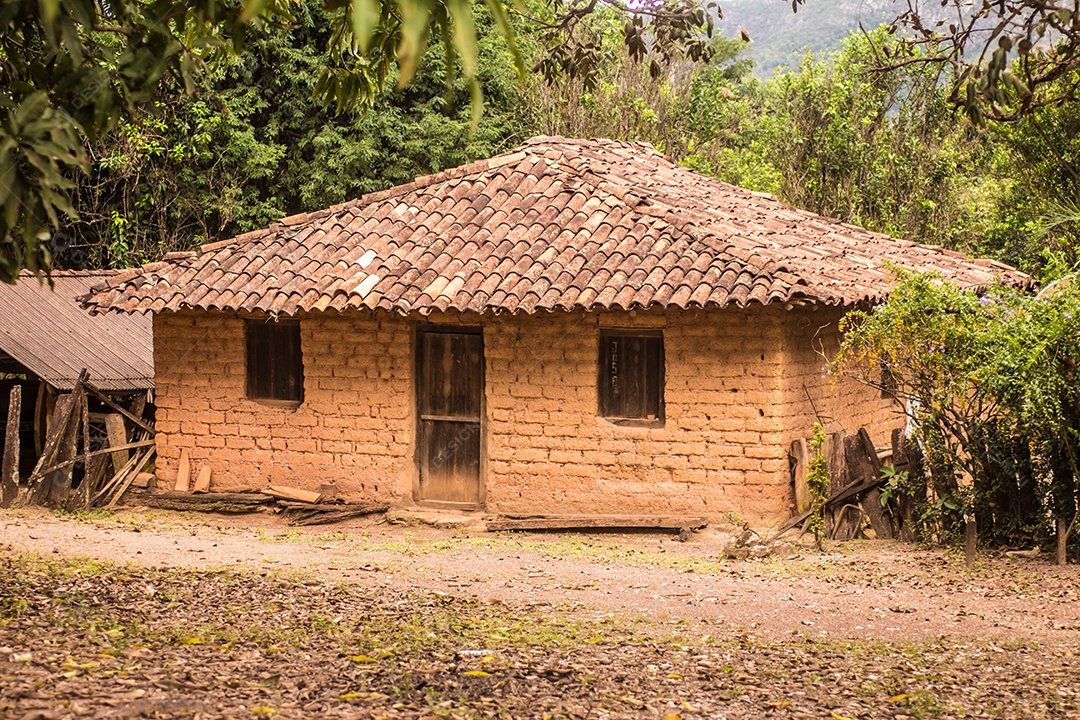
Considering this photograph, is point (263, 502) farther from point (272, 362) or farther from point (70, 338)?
point (70, 338)

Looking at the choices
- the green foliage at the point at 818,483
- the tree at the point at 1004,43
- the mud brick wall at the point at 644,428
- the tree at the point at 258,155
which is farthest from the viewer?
the tree at the point at 258,155

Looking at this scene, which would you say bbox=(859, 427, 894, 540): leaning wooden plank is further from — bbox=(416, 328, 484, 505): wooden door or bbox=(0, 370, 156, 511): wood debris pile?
bbox=(0, 370, 156, 511): wood debris pile

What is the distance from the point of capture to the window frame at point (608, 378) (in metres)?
11.4

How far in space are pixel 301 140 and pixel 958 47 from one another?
17.3m

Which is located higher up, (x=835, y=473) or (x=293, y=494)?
(x=835, y=473)

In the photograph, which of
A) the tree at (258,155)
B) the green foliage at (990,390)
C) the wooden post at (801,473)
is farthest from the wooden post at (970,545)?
the tree at (258,155)

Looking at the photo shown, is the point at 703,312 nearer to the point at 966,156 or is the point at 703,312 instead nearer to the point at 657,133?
the point at 657,133

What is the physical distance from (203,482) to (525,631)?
7.00 metres

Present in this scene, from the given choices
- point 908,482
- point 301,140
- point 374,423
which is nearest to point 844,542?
point 908,482

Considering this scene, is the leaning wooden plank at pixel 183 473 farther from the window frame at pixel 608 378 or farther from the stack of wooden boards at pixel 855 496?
the stack of wooden boards at pixel 855 496

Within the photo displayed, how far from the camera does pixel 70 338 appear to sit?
14594mm

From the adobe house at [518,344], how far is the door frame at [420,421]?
0.03 m

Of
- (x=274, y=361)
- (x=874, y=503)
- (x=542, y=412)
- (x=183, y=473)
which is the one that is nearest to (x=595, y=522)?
(x=542, y=412)

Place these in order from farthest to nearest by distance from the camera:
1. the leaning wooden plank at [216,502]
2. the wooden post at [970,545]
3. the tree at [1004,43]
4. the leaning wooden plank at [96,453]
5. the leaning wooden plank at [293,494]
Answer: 1. the leaning wooden plank at [96,453]
2. the leaning wooden plank at [216,502]
3. the leaning wooden plank at [293,494]
4. the wooden post at [970,545]
5. the tree at [1004,43]
